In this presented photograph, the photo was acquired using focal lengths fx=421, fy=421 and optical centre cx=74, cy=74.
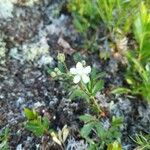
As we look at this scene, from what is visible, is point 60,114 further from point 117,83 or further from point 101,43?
point 101,43

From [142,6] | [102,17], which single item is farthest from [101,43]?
[142,6]

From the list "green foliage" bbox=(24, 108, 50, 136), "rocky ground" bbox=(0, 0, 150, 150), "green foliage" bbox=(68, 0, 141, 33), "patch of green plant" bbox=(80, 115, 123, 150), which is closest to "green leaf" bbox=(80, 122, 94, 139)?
"patch of green plant" bbox=(80, 115, 123, 150)

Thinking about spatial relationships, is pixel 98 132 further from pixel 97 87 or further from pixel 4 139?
pixel 4 139

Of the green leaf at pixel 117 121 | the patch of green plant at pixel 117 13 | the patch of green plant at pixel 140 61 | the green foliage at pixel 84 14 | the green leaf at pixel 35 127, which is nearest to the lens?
the green leaf at pixel 35 127

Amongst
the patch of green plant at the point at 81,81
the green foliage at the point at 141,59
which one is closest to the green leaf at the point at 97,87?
the patch of green plant at the point at 81,81

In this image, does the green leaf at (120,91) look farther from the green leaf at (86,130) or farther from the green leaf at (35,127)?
the green leaf at (35,127)

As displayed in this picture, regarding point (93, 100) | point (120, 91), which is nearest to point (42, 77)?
point (93, 100)

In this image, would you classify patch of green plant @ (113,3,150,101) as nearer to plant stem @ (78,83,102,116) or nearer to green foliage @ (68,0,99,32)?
plant stem @ (78,83,102,116)
